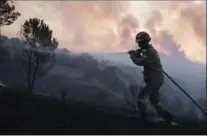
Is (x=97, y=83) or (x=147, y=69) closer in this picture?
(x=147, y=69)

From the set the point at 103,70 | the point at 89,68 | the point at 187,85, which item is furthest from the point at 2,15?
the point at 187,85

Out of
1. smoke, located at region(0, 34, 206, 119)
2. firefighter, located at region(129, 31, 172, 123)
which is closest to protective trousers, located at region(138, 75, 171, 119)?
firefighter, located at region(129, 31, 172, 123)

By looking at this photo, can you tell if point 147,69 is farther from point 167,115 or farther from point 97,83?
point 97,83

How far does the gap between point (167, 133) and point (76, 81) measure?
83.4 meters

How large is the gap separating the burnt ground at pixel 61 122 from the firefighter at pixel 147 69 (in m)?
0.60

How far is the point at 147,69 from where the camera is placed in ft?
40.2

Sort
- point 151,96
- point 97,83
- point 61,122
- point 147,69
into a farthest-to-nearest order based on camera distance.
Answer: point 97,83 < point 151,96 < point 147,69 < point 61,122

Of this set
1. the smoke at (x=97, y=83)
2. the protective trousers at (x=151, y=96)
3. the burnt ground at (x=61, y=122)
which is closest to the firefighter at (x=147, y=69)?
the protective trousers at (x=151, y=96)

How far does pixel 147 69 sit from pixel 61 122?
3.71m

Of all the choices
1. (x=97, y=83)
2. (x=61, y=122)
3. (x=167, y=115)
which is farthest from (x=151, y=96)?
(x=97, y=83)

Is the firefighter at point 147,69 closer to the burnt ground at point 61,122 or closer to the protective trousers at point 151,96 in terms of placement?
the protective trousers at point 151,96

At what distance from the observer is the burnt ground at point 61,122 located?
29.8 ft

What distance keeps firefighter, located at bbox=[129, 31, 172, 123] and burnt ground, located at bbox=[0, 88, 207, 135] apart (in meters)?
0.60

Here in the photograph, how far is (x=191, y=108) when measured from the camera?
105 metres
